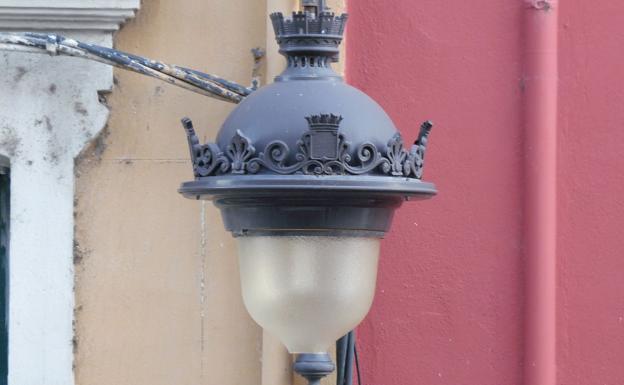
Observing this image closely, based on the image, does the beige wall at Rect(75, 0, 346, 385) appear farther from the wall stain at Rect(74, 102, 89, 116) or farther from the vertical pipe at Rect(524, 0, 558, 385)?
the vertical pipe at Rect(524, 0, 558, 385)

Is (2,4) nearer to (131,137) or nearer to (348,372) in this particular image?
(131,137)

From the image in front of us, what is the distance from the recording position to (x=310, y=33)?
2584 mm

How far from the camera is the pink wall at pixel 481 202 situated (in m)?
3.39

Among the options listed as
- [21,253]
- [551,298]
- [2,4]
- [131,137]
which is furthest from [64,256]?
[551,298]

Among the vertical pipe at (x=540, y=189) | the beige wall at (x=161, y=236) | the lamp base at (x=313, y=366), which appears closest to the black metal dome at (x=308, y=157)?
the lamp base at (x=313, y=366)

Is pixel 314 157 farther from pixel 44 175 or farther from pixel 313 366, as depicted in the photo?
pixel 44 175

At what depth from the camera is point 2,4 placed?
3.24 m

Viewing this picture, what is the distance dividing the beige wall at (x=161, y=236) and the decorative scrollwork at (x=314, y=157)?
821 mm

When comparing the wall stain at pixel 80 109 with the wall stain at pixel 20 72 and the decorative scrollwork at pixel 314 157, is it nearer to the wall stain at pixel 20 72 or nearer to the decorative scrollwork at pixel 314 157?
the wall stain at pixel 20 72

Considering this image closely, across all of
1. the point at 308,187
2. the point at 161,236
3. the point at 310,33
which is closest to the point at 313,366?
the point at 308,187

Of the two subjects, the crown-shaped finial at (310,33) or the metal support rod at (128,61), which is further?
the metal support rod at (128,61)

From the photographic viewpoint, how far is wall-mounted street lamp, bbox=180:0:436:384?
2424 mm

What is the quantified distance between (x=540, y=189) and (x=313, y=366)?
3.66ft

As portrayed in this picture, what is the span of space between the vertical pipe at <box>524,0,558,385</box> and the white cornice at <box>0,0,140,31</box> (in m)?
1.12
